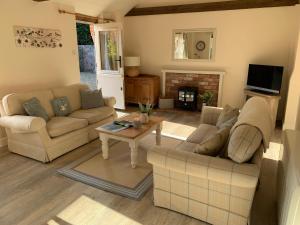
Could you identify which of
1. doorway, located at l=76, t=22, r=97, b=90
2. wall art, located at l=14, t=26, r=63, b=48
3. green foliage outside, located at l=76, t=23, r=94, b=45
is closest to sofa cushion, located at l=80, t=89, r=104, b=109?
wall art, located at l=14, t=26, r=63, b=48

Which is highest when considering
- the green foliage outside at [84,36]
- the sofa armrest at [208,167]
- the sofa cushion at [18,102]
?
the green foliage outside at [84,36]

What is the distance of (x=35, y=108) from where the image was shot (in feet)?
10.8

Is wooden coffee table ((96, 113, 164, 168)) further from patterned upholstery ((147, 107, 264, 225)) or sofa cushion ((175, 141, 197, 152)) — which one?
patterned upholstery ((147, 107, 264, 225))

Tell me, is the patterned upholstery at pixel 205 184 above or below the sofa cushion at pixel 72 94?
below

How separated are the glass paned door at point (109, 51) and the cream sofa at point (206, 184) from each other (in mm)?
3971

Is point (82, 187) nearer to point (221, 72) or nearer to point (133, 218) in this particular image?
point (133, 218)

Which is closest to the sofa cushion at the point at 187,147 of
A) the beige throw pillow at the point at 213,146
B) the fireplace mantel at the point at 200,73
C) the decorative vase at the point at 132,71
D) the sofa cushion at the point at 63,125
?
the beige throw pillow at the point at 213,146

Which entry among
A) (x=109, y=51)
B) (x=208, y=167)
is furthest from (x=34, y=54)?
(x=208, y=167)

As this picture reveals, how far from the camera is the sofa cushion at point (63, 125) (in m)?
3.18

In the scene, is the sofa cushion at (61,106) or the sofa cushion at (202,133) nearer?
the sofa cushion at (202,133)

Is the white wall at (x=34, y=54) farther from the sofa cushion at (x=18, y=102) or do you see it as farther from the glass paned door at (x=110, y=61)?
the glass paned door at (x=110, y=61)

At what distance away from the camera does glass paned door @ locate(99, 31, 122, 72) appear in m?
5.57

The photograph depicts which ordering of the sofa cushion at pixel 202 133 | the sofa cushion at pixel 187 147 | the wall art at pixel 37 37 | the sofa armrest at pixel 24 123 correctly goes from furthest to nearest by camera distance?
1. the wall art at pixel 37 37
2. the sofa armrest at pixel 24 123
3. the sofa cushion at pixel 202 133
4. the sofa cushion at pixel 187 147

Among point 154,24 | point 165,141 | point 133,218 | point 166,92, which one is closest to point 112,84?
point 166,92
